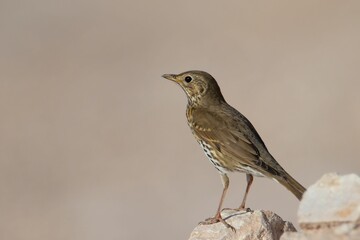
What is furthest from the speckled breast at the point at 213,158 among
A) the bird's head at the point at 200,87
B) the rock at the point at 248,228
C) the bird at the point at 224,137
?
the rock at the point at 248,228

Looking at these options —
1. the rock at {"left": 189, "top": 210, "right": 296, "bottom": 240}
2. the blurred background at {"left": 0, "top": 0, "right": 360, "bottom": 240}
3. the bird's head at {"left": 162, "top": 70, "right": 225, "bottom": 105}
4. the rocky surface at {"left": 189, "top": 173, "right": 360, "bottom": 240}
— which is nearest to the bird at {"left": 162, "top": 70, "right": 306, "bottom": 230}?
the bird's head at {"left": 162, "top": 70, "right": 225, "bottom": 105}

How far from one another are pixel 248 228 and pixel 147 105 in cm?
2199

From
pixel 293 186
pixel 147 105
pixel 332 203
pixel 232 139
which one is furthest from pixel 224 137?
pixel 147 105

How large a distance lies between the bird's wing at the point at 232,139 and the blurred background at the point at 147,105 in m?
10.2

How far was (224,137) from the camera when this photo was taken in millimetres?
13281

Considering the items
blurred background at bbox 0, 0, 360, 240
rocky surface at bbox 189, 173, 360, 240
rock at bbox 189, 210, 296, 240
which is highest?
blurred background at bbox 0, 0, 360, 240

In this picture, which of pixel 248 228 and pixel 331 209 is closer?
pixel 331 209

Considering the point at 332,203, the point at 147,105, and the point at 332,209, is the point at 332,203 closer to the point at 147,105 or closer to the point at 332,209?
the point at 332,209

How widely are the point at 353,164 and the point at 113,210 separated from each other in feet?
16.3

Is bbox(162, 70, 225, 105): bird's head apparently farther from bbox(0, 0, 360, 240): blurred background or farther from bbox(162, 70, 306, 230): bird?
bbox(0, 0, 360, 240): blurred background

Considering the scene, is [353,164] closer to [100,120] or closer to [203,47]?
[100,120]

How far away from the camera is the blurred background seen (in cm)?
2695

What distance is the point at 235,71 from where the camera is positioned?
35781mm

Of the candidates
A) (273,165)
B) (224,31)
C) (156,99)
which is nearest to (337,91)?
(156,99)
